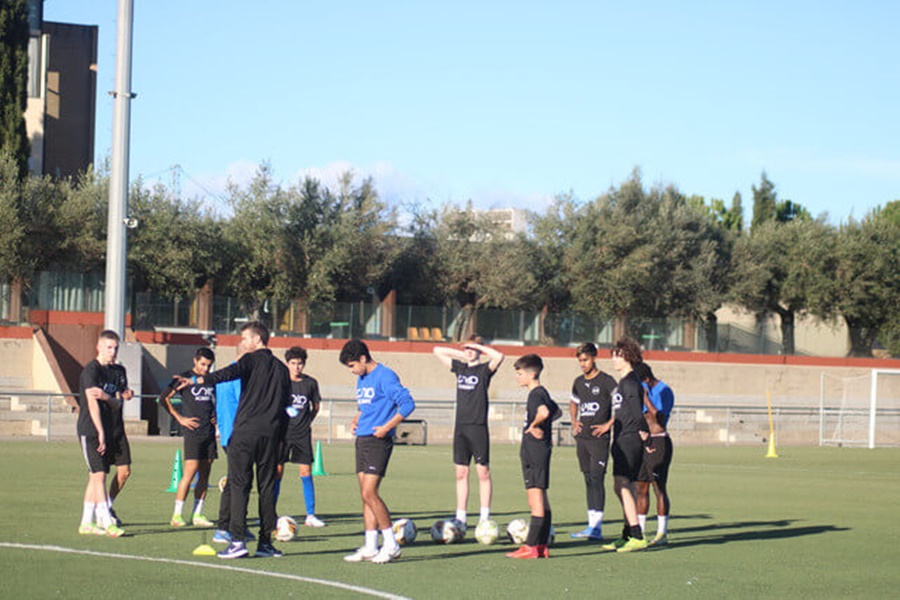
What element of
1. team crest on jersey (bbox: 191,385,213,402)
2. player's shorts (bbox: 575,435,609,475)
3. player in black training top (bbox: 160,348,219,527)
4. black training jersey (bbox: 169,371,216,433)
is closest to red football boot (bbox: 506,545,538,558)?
player's shorts (bbox: 575,435,609,475)

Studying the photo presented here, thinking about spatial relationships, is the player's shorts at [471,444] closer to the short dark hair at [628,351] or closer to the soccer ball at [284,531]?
the short dark hair at [628,351]

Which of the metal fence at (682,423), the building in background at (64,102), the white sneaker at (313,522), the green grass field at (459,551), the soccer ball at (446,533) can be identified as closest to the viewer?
the green grass field at (459,551)

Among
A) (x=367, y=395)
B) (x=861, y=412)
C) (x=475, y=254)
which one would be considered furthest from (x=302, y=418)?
(x=475, y=254)

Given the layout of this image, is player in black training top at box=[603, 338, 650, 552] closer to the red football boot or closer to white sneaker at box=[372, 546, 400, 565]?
the red football boot

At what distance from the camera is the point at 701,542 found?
12586 mm

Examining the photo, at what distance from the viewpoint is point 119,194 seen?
27688mm

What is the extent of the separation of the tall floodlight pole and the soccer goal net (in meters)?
22.1

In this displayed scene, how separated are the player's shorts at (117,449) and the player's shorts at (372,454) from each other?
2775mm

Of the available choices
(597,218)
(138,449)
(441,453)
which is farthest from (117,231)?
(597,218)

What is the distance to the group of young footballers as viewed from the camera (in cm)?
1016

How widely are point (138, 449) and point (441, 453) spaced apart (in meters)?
7.63

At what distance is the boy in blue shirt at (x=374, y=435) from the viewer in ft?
33.6

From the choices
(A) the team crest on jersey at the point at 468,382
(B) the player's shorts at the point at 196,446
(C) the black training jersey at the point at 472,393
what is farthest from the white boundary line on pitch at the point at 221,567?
(A) the team crest on jersey at the point at 468,382

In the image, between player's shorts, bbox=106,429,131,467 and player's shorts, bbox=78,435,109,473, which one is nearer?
player's shorts, bbox=78,435,109,473
